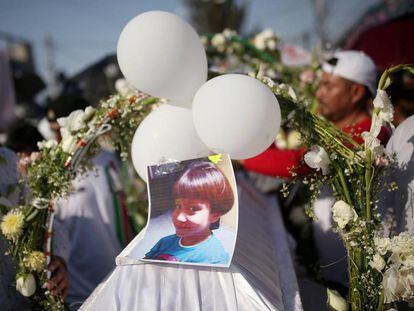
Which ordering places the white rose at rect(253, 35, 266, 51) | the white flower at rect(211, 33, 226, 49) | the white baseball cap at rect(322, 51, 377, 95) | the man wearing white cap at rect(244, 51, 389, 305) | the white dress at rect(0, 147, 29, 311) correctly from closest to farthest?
the white dress at rect(0, 147, 29, 311) → the man wearing white cap at rect(244, 51, 389, 305) → the white baseball cap at rect(322, 51, 377, 95) → the white flower at rect(211, 33, 226, 49) → the white rose at rect(253, 35, 266, 51)

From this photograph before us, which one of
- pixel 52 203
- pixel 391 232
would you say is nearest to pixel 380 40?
pixel 391 232

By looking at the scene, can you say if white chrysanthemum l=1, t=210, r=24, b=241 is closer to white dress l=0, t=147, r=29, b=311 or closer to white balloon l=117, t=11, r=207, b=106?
white dress l=0, t=147, r=29, b=311

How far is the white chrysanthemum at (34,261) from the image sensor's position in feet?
5.78

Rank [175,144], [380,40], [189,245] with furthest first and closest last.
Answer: [380,40] → [175,144] → [189,245]

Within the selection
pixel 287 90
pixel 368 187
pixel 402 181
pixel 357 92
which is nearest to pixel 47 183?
pixel 287 90

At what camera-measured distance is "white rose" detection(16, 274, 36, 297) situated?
68.8 inches

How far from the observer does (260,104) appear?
4.68ft

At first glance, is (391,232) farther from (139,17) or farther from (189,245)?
(139,17)

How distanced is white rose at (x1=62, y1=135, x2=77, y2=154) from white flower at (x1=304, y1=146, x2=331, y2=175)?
3.81 feet

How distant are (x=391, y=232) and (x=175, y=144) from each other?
1126 millimetres

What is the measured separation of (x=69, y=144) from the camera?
191 centimetres

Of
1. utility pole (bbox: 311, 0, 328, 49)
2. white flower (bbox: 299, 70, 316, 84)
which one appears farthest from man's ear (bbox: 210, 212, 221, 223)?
utility pole (bbox: 311, 0, 328, 49)

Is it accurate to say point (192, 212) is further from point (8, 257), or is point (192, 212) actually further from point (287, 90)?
point (8, 257)

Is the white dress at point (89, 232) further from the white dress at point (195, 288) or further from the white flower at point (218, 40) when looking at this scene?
the white flower at point (218, 40)
